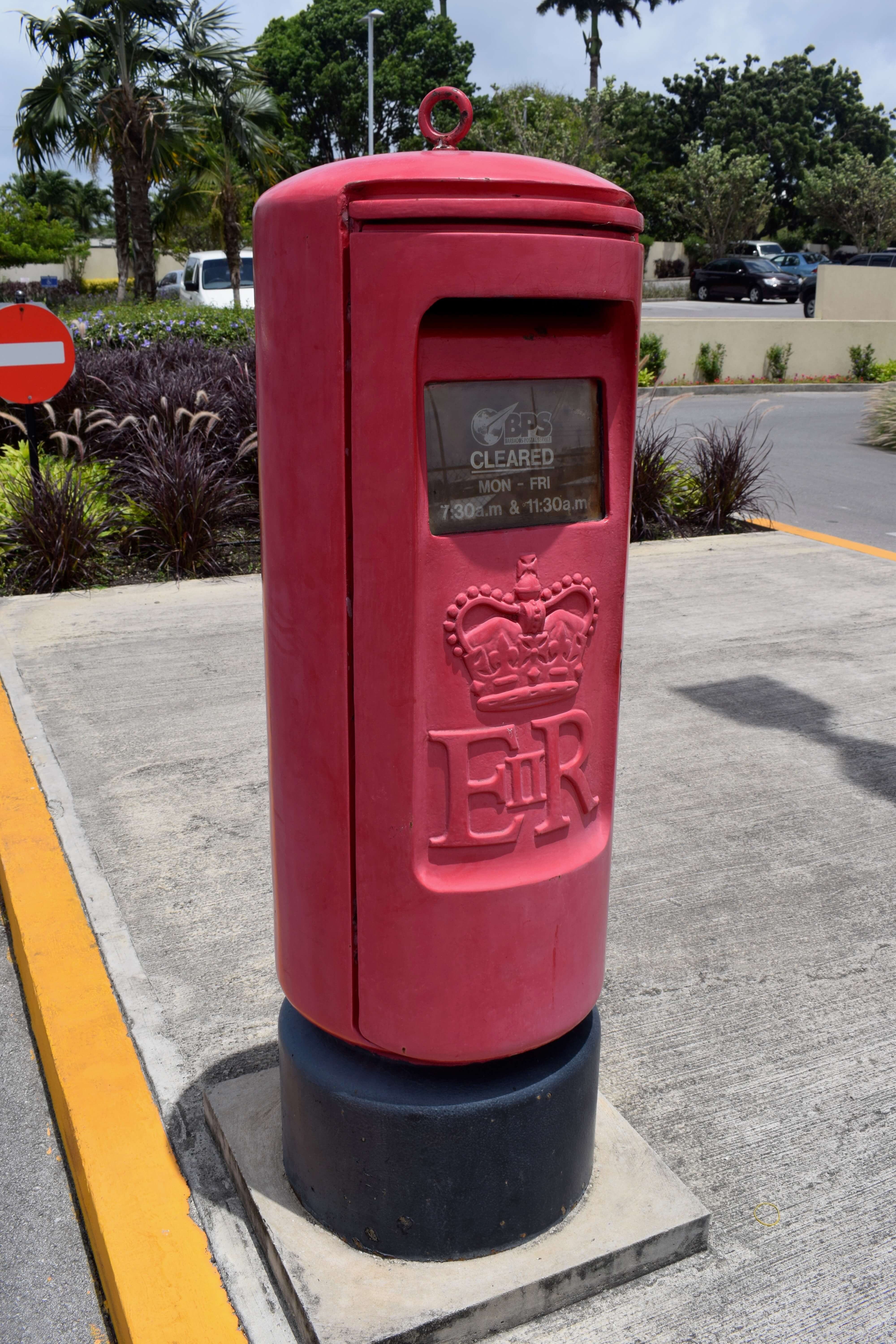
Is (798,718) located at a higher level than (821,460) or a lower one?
lower

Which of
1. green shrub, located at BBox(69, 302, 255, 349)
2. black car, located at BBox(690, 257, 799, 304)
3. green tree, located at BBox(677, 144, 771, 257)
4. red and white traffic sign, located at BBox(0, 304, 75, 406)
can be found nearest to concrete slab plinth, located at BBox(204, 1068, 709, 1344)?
red and white traffic sign, located at BBox(0, 304, 75, 406)

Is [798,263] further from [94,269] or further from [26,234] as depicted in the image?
[94,269]

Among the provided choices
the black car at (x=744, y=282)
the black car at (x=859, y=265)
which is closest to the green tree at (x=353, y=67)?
the black car at (x=744, y=282)

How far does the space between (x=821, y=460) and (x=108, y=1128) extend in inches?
500

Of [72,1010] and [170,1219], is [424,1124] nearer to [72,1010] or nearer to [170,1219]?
[170,1219]

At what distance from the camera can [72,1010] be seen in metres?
3.01

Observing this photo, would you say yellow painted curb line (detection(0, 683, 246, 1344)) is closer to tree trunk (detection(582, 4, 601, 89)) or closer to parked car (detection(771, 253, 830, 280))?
parked car (detection(771, 253, 830, 280))

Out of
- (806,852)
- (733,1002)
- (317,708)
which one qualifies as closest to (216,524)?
(806,852)

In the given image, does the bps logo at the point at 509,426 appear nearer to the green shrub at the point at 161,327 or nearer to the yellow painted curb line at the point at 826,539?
the yellow painted curb line at the point at 826,539

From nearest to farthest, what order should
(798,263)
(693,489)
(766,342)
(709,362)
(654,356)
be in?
(693,489), (654,356), (709,362), (766,342), (798,263)

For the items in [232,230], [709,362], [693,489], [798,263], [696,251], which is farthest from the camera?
[696,251]

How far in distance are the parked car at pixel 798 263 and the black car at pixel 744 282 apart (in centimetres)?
321

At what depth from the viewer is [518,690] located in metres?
1.89

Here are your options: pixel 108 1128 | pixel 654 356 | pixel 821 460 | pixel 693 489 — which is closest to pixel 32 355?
pixel 693 489
